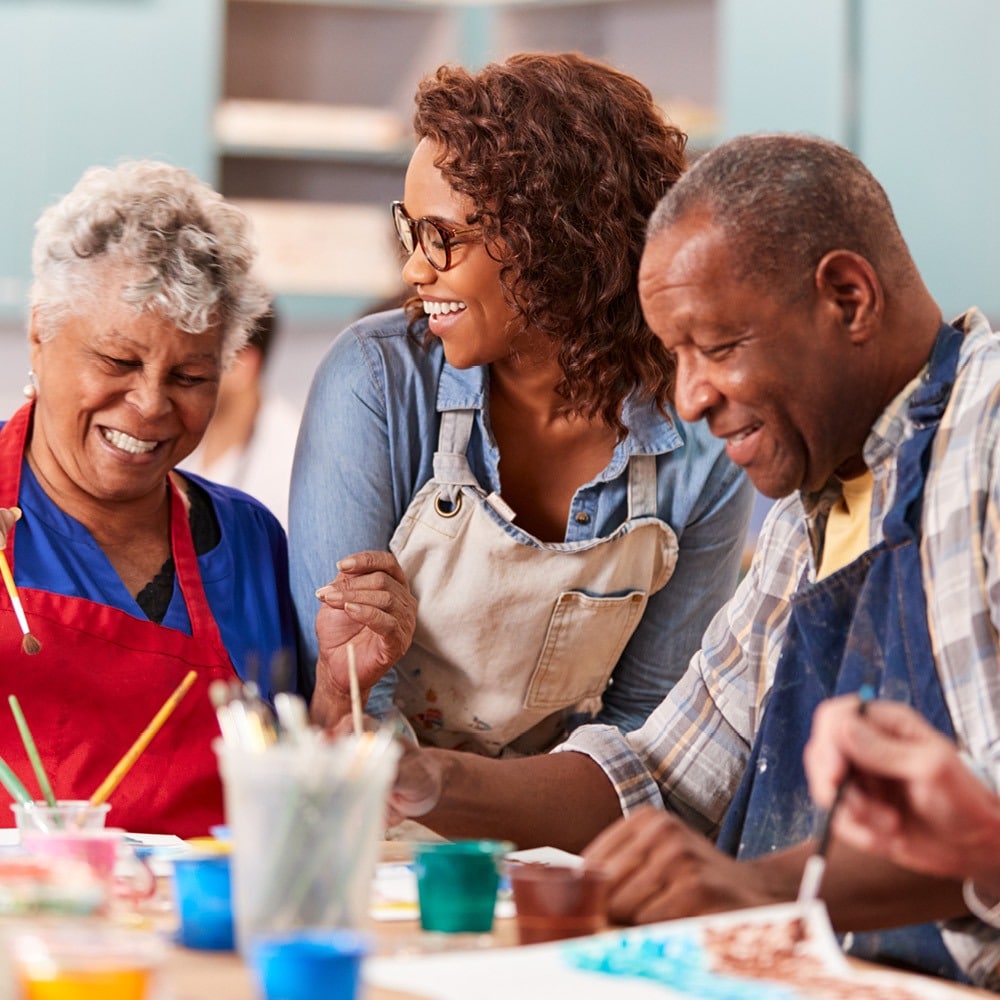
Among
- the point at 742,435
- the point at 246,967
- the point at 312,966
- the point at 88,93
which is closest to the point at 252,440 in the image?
the point at 88,93

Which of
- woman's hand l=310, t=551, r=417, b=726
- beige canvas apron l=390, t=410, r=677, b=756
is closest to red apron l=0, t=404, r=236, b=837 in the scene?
woman's hand l=310, t=551, r=417, b=726

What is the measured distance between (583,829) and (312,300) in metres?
2.84

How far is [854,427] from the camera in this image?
1435 millimetres

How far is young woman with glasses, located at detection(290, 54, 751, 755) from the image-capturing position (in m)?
1.87

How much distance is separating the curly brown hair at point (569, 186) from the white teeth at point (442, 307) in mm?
63

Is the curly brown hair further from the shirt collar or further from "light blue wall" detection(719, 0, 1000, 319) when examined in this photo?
"light blue wall" detection(719, 0, 1000, 319)

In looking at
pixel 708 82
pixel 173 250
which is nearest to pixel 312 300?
pixel 708 82

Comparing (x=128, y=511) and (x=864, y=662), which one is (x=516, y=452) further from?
(x=864, y=662)

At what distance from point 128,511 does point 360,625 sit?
35cm

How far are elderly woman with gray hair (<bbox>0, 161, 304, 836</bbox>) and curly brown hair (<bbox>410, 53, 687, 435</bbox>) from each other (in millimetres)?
340

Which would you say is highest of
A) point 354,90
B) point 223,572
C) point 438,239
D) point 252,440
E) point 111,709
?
point 354,90

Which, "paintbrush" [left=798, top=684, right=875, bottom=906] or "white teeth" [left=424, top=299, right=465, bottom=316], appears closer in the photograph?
"paintbrush" [left=798, top=684, right=875, bottom=906]

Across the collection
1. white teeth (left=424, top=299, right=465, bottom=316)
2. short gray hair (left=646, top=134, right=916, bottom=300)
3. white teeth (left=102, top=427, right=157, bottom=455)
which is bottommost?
white teeth (left=102, top=427, right=157, bottom=455)

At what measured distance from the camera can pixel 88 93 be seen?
4.06 metres
